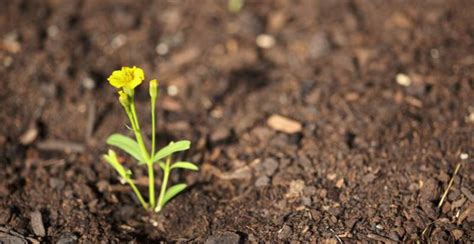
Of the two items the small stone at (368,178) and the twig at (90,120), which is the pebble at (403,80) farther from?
the twig at (90,120)

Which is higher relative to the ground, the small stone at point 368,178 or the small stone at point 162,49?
the small stone at point 162,49

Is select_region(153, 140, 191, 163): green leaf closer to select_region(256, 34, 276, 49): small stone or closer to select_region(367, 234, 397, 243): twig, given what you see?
select_region(367, 234, 397, 243): twig

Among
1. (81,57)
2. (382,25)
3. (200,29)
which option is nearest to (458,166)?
(382,25)

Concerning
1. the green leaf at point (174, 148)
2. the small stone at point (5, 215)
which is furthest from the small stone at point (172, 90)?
the small stone at point (5, 215)

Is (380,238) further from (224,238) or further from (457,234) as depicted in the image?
(224,238)

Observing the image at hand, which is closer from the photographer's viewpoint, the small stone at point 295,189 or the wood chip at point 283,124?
the small stone at point 295,189

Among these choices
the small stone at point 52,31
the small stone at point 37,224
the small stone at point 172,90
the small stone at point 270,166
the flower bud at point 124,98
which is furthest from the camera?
the small stone at point 52,31

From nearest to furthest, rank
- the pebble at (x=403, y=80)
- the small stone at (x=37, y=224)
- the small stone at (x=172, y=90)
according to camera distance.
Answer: the small stone at (x=37, y=224), the pebble at (x=403, y=80), the small stone at (x=172, y=90)

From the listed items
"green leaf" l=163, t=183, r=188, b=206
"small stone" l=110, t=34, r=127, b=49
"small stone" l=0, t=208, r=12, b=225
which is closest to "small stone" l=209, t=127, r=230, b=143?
"green leaf" l=163, t=183, r=188, b=206
